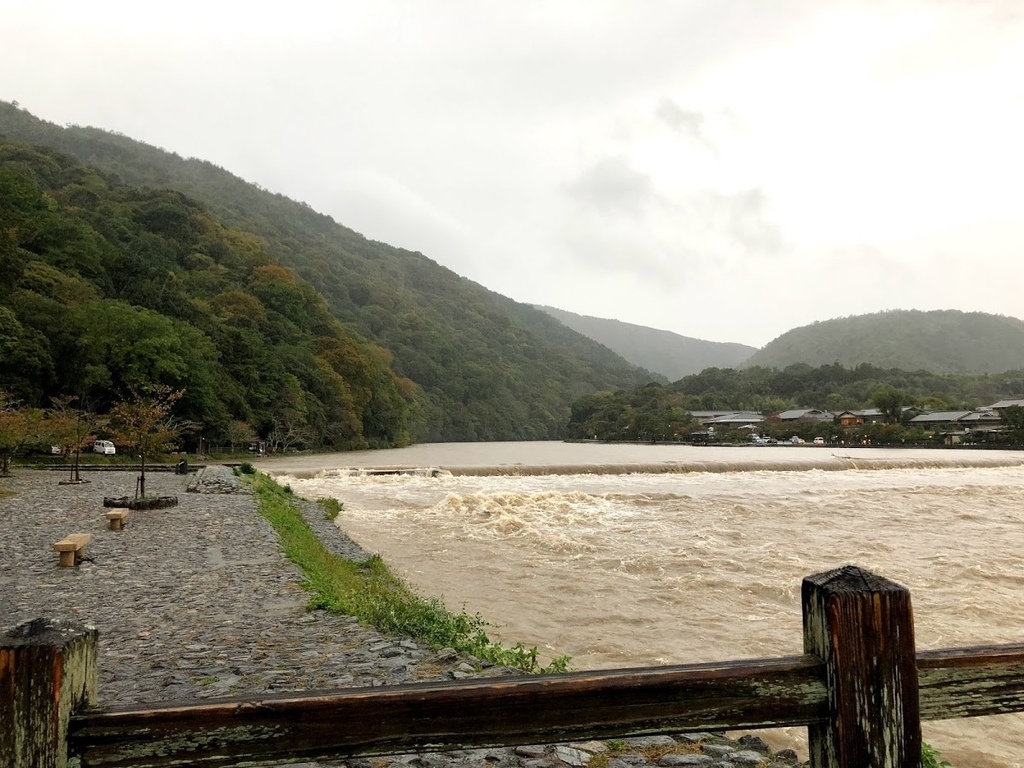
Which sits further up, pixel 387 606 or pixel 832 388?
pixel 832 388

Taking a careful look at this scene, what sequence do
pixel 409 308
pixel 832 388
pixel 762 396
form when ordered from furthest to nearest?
pixel 409 308, pixel 762 396, pixel 832 388

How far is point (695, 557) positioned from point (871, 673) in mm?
12599

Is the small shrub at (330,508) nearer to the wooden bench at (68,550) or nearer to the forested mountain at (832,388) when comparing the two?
the wooden bench at (68,550)

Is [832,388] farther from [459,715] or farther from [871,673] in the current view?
[459,715]

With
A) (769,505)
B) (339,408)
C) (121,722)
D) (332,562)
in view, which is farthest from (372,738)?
(339,408)

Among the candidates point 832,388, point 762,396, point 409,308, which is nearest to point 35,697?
point 409,308

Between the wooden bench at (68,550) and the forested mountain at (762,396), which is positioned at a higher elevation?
the forested mountain at (762,396)

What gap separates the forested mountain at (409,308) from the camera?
3969 inches

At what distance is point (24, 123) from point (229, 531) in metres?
136

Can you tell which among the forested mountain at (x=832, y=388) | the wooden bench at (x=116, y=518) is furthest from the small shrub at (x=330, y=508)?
the forested mountain at (x=832, y=388)

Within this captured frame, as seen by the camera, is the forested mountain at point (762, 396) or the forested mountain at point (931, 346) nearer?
the forested mountain at point (762, 396)

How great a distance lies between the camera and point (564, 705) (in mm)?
1485

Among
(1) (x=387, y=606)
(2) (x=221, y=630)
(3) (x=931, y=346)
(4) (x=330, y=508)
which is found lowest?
(4) (x=330, y=508)

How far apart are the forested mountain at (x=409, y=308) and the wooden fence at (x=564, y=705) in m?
75.5
